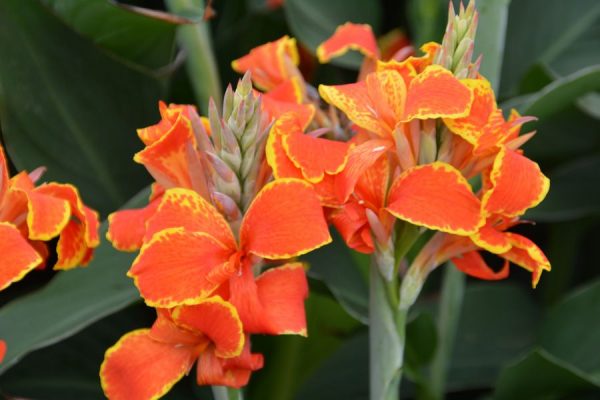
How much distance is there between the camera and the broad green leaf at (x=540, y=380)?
0.89 m

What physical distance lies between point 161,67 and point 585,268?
783 millimetres

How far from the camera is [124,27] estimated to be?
96 cm

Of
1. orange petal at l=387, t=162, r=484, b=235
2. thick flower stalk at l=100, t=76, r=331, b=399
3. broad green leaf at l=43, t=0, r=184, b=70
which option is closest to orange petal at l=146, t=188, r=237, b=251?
thick flower stalk at l=100, t=76, r=331, b=399

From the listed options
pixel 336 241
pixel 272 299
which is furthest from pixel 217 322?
pixel 336 241

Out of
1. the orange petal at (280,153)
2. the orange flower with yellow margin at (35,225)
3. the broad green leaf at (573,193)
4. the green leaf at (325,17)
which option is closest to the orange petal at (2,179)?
the orange flower with yellow margin at (35,225)

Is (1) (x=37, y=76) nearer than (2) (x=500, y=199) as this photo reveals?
No

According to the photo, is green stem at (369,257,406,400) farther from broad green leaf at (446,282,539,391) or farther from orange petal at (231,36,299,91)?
broad green leaf at (446,282,539,391)

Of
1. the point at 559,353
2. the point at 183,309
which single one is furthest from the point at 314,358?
the point at 183,309

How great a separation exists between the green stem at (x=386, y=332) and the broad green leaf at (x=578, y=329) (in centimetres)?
41

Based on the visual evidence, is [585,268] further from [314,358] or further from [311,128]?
[311,128]

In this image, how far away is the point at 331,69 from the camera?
1277 millimetres

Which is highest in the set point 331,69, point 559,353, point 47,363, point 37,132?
point 37,132

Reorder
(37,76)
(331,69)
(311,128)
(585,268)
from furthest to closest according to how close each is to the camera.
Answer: (585,268)
(331,69)
(37,76)
(311,128)

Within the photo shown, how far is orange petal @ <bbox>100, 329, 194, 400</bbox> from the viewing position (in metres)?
0.62
